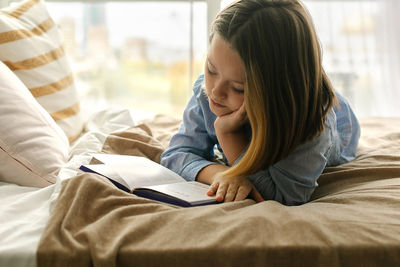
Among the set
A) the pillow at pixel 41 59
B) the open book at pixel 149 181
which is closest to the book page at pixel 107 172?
the open book at pixel 149 181

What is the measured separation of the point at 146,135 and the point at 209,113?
0.86 feet

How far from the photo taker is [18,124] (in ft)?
3.75

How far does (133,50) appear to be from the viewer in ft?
10.7

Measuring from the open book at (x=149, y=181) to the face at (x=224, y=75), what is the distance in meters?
0.20

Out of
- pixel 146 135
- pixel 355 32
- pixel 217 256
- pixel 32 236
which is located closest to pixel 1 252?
pixel 32 236

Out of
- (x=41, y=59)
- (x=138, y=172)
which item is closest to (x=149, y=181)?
(x=138, y=172)

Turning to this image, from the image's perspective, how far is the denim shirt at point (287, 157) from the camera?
1.10 meters

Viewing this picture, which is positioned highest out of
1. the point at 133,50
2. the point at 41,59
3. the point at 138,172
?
the point at 41,59

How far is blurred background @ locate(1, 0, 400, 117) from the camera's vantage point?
3158mm

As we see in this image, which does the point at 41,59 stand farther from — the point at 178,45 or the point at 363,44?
the point at 363,44

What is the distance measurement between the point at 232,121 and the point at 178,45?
7.17 feet

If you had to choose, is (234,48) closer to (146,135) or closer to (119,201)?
(119,201)

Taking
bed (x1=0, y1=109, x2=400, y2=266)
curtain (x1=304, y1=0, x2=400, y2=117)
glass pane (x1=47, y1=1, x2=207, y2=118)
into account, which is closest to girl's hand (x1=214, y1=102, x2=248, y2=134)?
→ bed (x1=0, y1=109, x2=400, y2=266)

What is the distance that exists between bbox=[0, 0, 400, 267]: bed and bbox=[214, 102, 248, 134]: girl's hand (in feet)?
0.69
